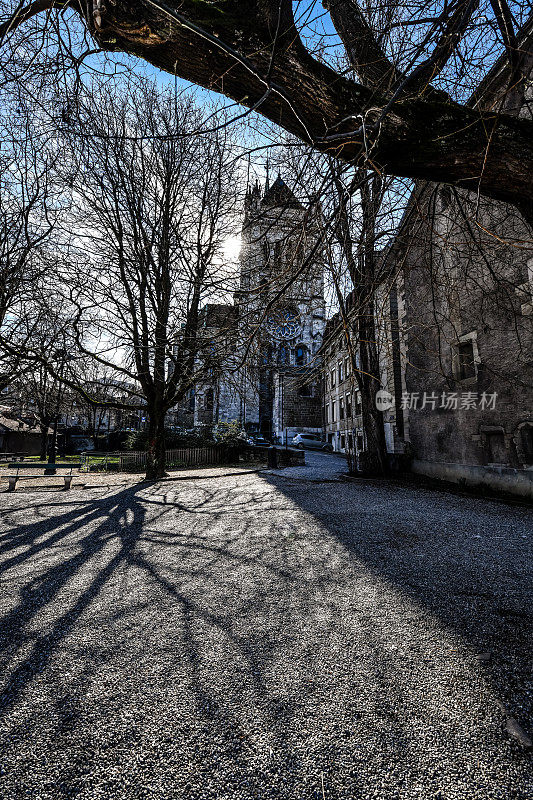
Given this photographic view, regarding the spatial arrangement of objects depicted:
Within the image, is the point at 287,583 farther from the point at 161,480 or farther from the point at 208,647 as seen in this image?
the point at 161,480

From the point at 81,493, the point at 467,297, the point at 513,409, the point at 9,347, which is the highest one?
the point at 467,297

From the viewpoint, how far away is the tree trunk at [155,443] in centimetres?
1295

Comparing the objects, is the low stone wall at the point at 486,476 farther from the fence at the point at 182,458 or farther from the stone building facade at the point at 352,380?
the fence at the point at 182,458

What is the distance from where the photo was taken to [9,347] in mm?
8562

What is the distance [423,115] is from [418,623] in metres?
3.87

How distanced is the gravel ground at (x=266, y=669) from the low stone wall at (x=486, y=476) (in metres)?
4.57

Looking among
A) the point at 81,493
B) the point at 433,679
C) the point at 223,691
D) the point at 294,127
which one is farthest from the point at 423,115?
the point at 81,493

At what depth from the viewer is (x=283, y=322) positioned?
14.5ft

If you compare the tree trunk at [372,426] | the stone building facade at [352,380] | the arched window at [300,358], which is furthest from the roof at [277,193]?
the tree trunk at [372,426]

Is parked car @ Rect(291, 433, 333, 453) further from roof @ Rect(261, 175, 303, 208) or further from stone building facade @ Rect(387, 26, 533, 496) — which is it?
roof @ Rect(261, 175, 303, 208)

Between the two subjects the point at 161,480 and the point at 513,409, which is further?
the point at 161,480

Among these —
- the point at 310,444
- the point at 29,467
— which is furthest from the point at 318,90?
the point at 310,444

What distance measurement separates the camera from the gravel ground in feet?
5.54

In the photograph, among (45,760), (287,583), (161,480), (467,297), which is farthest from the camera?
(161,480)
